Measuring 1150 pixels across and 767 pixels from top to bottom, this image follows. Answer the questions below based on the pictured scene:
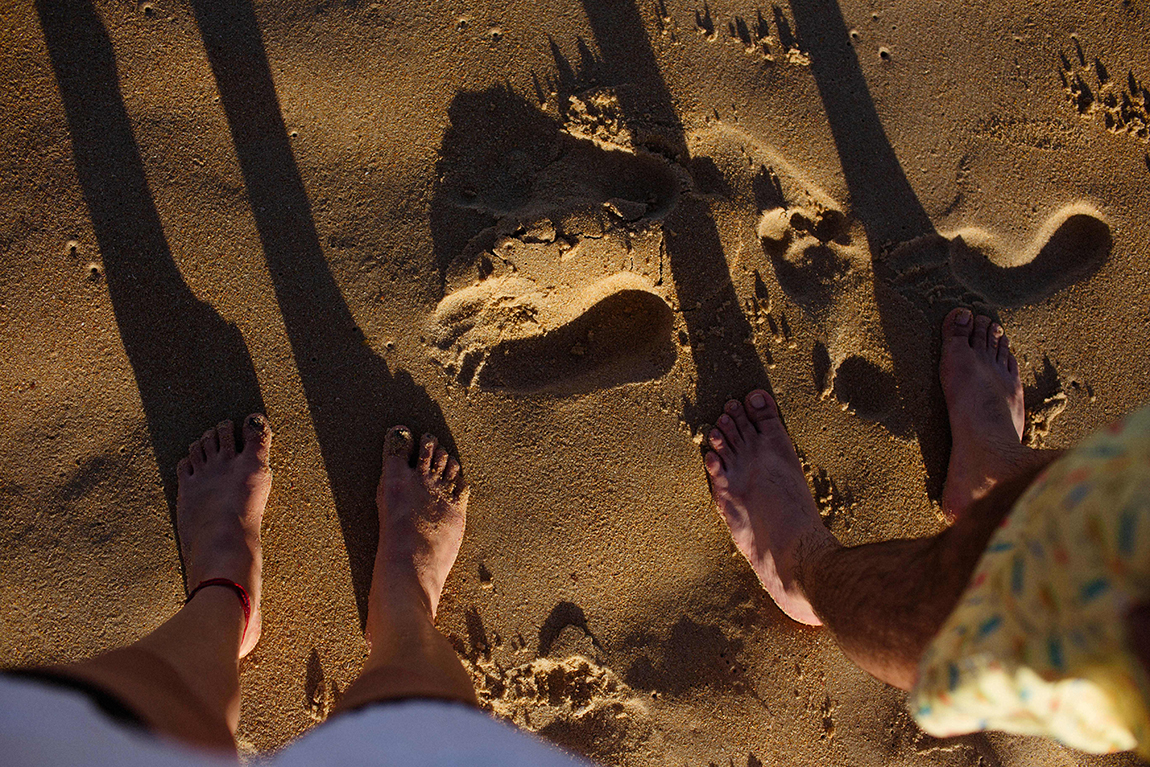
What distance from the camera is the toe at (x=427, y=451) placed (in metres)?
1.89

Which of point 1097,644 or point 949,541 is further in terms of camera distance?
point 949,541

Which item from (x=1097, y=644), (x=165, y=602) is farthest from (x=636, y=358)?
(x=165, y=602)

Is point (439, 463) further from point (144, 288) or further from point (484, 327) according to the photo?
point (144, 288)

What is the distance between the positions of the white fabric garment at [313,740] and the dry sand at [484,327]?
2.56 ft

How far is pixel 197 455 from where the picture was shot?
1.90 m

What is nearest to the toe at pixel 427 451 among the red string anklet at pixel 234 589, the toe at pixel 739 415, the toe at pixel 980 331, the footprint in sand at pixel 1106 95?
the red string anklet at pixel 234 589

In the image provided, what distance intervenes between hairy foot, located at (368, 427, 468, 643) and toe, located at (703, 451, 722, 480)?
73 cm

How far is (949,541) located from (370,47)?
199 cm

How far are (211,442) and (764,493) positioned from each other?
1630mm

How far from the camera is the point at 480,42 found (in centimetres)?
196

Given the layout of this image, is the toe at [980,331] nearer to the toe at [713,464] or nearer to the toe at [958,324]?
the toe at [958,324]

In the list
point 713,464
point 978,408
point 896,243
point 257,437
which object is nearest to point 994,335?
point 978,408

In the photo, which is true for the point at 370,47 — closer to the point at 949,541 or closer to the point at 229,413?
the point at 229,413

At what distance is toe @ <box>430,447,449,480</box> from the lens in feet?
6.22
